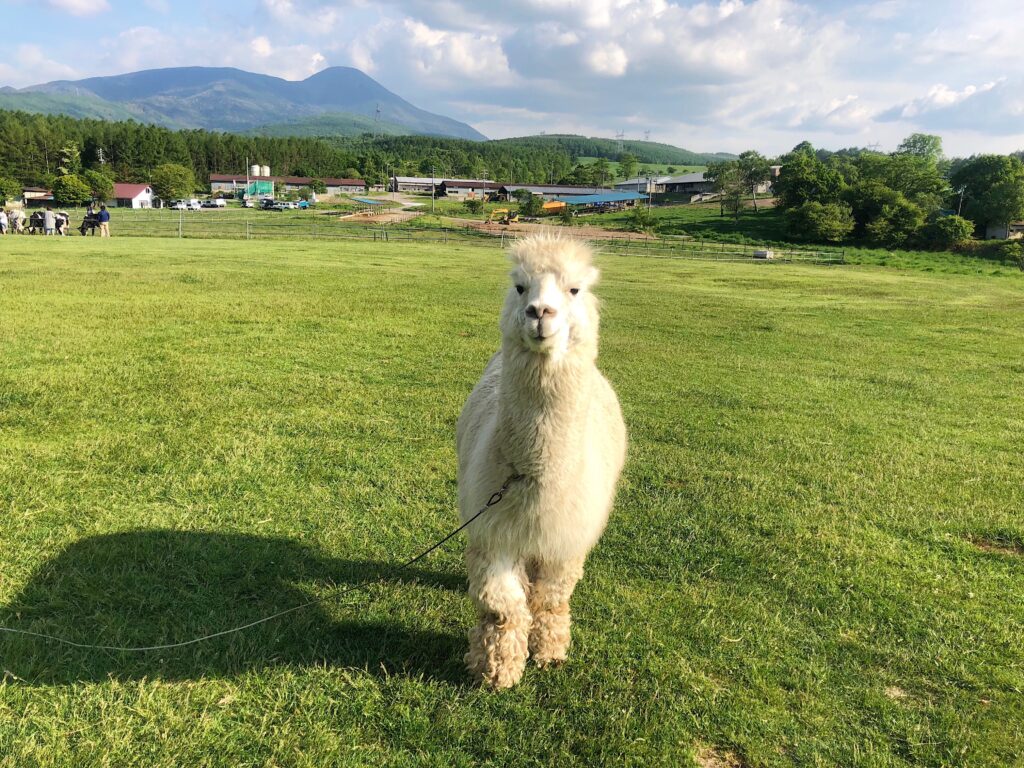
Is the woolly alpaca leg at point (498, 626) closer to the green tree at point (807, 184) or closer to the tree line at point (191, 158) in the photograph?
the green tree at point (807, 184)

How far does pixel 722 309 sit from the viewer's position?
1809cm

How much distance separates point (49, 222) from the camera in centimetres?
3328

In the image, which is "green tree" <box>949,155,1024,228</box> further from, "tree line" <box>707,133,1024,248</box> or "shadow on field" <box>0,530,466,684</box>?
"shadow on field" <box>0,530,466,684</box>

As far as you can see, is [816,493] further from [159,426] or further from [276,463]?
[159,426]

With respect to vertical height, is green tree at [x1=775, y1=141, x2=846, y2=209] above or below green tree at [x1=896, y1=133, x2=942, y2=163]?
below

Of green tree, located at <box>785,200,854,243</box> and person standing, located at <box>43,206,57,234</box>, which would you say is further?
green tree, located at <box>785,200,854,243</box>

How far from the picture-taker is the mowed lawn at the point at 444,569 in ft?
9.87

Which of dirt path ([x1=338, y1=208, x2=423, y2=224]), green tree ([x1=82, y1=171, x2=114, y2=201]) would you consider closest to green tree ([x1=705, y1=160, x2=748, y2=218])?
dirt path ([x1=338, y1=208, x2=423, y2=224])

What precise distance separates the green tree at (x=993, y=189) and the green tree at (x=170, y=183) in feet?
362

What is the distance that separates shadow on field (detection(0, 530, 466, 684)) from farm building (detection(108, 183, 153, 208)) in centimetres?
11140

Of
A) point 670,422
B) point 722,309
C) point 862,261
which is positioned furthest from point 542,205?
point 670,422

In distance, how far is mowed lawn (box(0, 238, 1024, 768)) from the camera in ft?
9.87

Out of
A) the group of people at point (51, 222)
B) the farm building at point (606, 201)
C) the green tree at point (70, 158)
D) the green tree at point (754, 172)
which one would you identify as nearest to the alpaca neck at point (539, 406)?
the group of people at point (51, 222)

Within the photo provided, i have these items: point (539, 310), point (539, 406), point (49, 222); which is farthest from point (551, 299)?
point (49, 222)
